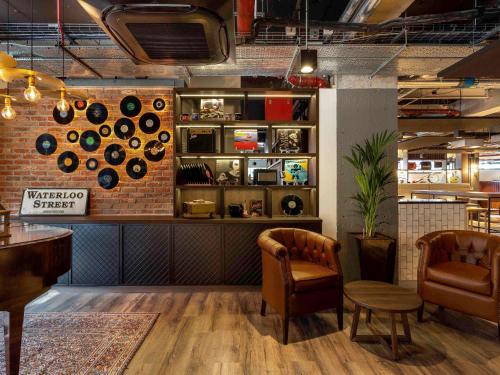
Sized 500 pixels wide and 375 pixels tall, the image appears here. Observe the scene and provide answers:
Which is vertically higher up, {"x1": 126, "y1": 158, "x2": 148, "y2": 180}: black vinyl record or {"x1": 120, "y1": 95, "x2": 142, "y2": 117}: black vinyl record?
{"x1": 120, "y1": 95, "x2": 142, "y2": 117}: black vinyl record

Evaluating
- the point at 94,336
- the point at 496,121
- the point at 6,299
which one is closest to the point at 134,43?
the point at 6,299

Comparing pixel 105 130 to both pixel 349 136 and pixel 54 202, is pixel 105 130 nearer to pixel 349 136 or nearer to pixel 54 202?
pixel 54 202

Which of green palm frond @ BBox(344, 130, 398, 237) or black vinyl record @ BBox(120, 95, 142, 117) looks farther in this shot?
black vinyl record @ BBox(120, 95, 142, 117)

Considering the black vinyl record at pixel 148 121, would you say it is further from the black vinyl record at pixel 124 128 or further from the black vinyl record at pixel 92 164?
the black vinyl record at pixel 92 164

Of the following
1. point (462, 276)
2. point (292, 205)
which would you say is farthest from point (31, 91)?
point (462, 276)

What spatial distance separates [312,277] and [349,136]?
2.17 metres

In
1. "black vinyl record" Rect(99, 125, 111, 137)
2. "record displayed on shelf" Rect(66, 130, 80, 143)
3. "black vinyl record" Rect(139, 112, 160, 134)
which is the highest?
"black vinyl record" Rect(139, 112, 160, 134)

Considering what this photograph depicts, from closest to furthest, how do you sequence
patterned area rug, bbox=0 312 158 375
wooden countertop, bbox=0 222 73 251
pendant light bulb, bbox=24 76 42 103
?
1. wooden countertop, bbox=0 222 73 251
2. patterned area rug, bbox=0 312 158 375
3. pendant light bulb, bbox=24 76 42 103

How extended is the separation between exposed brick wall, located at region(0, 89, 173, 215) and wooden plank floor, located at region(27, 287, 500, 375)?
1400mm

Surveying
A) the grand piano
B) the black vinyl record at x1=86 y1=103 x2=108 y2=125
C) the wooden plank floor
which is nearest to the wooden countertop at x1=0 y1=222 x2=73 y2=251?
the grand piano

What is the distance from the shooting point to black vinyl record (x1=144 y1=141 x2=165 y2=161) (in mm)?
4406

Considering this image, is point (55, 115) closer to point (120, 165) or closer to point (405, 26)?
point (120, 165)

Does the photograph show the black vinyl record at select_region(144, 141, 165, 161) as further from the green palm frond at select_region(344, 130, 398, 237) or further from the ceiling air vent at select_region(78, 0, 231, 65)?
the ceiling air vent at select_region(78, 0, 231, 65)

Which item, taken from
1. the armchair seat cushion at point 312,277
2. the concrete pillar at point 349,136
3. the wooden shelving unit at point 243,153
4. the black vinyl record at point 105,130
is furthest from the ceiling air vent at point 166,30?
the black vinyl record at point 105,130
